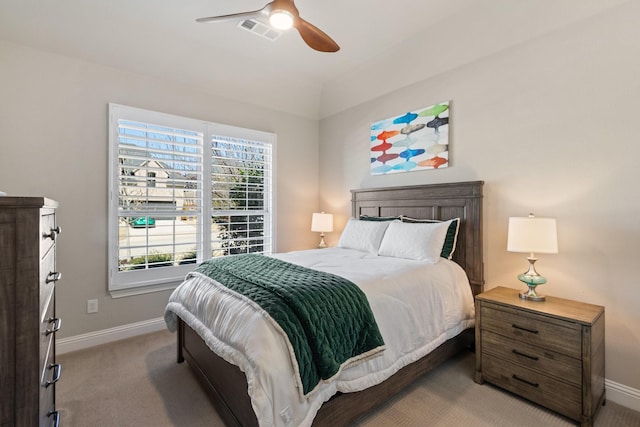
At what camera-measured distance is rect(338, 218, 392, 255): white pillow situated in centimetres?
312

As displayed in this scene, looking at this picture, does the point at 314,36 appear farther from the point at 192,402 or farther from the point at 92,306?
the point at 92,306

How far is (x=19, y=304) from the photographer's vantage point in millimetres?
828

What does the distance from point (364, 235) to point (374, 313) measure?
4.79 ft

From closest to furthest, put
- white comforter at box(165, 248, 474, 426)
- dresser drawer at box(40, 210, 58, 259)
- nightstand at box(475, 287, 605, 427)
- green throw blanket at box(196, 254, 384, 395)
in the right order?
dresser drawer at box(40, 210, 58, 259)
white comforter at box(165, 248, 474, 426)
green throw blanket at box(196, 254, 384, 395)
nightstand at box(475, 287, 605, 427)

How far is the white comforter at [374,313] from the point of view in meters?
1.34

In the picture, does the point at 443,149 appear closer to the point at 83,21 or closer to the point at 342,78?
the point at 342,78

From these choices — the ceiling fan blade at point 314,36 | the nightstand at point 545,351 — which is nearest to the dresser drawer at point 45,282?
the ceiling fan blade at point 314,36

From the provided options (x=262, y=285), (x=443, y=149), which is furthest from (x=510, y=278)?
(x=262, y=285)

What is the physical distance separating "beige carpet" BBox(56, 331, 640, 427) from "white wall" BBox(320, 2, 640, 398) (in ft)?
2.51

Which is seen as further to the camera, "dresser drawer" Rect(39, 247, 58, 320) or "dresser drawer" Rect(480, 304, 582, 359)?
"dresser drawer" Rect(480, 304, 582, 359)

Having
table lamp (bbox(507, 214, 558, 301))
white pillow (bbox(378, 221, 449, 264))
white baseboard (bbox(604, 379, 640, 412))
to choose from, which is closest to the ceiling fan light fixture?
white pillow (bbox(378, 221, 449, 264))

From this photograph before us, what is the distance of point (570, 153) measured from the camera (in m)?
2.26

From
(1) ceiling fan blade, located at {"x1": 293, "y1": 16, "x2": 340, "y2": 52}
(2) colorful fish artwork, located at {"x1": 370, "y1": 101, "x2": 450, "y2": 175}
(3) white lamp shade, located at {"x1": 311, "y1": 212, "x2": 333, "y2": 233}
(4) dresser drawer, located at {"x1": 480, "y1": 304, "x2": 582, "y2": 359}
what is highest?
(1) ceiling fan blade, located at {"x1": 293, "y1": 16, "x2": 340, "y2": 52}

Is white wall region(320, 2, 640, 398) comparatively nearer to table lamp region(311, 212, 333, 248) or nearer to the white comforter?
the white comforter
